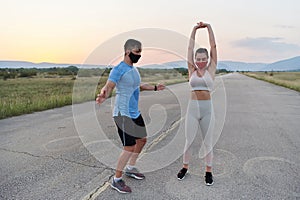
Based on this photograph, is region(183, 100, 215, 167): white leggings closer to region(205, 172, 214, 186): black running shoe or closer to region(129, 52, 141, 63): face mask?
region(205, 172, 214, 186): black running shoe

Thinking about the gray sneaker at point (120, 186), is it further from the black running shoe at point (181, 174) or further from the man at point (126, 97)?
the black running shoe at point (181, 174)

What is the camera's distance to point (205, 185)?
3596mm

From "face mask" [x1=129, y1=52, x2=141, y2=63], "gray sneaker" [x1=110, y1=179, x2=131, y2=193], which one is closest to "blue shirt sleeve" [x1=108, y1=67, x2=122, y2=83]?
"face mask" [x1=129, y1=52, x2=141, y2=63]

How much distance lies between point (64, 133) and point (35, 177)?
280 cm

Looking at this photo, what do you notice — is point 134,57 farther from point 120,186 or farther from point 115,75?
point 120,186

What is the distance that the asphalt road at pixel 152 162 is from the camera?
11.1 feet

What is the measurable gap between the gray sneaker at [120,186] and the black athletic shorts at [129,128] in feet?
1.65

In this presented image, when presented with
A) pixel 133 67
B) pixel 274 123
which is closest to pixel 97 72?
pixel 133 67

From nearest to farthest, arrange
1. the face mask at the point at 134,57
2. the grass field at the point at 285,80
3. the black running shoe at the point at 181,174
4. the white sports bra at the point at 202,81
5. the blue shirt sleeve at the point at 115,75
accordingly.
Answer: the blue shirt sleeve at the point at 115,75 → the face mask at the point at 134,57 → the white sports bra at the point at 202,81 → the black running shoe at the point at 181,174 → the grass field at the point at 285,80

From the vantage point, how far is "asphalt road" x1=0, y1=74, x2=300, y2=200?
3.38 m

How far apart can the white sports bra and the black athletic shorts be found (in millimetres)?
886

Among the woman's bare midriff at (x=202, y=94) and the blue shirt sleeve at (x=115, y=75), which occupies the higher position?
the blue shirt sleeve at (x=115, y=75)

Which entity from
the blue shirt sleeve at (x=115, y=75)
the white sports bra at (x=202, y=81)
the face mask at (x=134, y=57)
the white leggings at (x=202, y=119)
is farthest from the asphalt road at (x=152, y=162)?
the face mask at (x=134, y=57)

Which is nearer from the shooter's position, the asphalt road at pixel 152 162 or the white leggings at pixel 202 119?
the asphalt road at pixel 152 162
